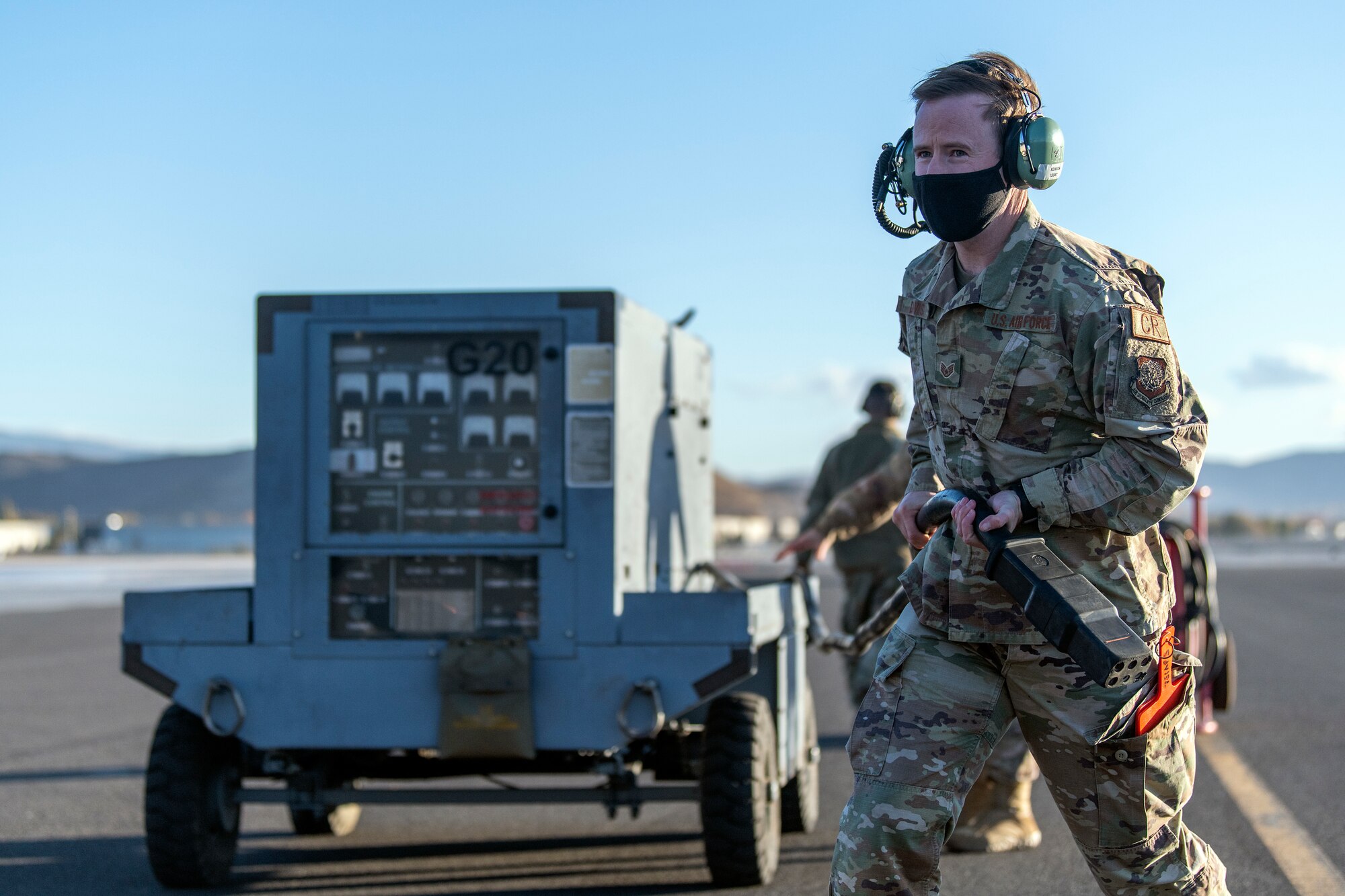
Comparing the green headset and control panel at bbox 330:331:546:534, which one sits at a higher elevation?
the green headset

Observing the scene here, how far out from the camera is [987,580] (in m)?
3.14

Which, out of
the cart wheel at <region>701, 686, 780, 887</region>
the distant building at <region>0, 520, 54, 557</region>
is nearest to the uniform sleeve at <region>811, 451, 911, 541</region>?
the cart wheel at <region>701, 686, 780, 887</region>

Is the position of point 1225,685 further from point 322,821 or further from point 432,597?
point 322,821

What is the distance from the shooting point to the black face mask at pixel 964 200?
3256 millimetres

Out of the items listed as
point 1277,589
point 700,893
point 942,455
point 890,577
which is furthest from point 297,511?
point 1277,589

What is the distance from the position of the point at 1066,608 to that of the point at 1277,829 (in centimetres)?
416

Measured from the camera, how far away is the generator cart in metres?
5.34

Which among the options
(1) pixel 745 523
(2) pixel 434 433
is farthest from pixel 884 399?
(1) pixel 745 523

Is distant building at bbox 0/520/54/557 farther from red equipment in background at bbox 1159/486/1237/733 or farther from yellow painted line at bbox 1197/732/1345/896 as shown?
red equipment in background at bbox 1159/486/1237/733

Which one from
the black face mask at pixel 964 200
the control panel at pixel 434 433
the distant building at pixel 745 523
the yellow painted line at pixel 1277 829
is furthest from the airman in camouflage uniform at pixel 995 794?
the distant building at pixel 745 523

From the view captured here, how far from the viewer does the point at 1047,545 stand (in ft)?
10.1

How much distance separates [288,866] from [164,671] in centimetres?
104

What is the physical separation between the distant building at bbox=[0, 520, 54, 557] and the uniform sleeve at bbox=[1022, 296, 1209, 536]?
169ft

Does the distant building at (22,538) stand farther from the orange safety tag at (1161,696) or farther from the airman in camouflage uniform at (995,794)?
the orange safety tag at (1161,696)
